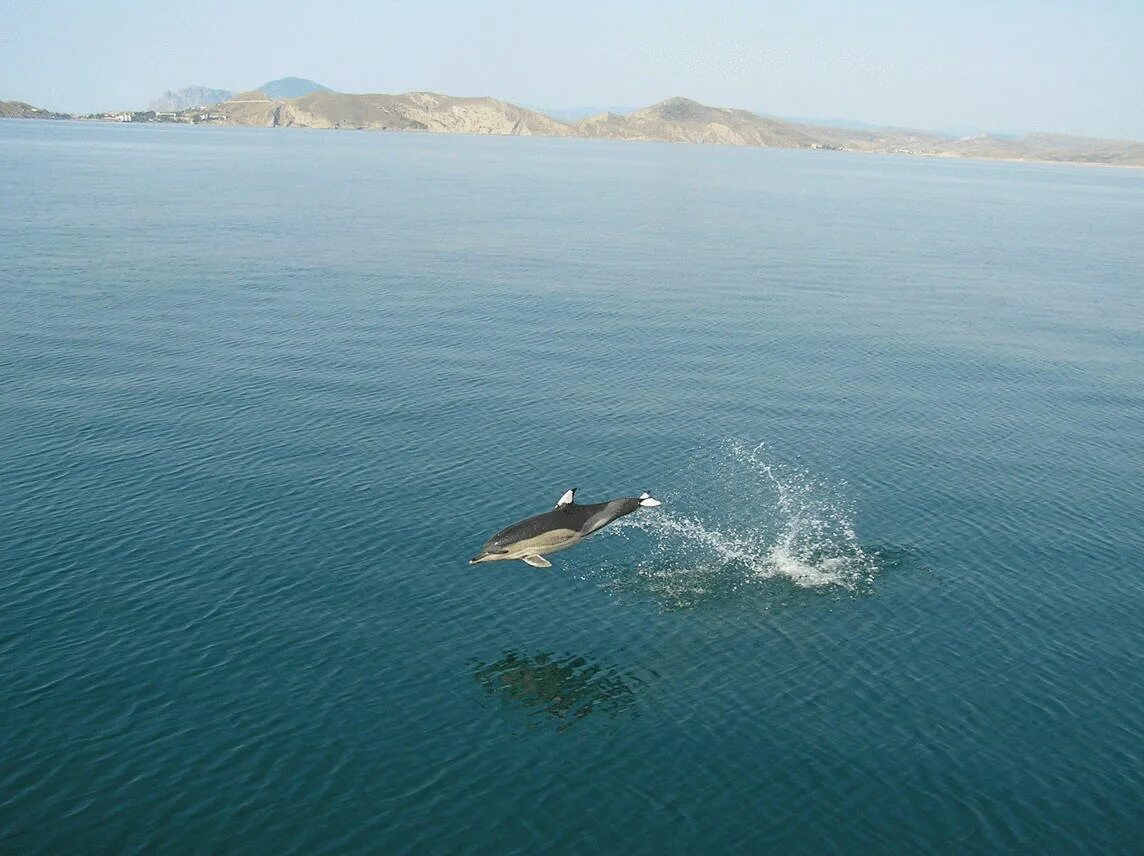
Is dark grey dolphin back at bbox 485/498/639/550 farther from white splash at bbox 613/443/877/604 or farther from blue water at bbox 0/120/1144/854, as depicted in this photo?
white splash at bbox 613/443/877/604

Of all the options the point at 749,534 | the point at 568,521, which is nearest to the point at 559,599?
the point at 568,521

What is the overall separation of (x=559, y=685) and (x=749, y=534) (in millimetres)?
26143

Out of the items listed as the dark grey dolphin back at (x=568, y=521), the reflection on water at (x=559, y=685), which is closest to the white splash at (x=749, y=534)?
the reflection on water at (x=559, y=685)

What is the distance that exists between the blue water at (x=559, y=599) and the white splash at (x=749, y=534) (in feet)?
1.25

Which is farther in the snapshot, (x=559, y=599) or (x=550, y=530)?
(x=559, y=599)

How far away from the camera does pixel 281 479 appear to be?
8638 centimetres

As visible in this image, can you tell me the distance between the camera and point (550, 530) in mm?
60156

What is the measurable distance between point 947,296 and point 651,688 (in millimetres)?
140961

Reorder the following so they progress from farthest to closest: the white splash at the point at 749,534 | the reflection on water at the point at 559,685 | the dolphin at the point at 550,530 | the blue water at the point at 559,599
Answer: the white splash at the point at 749,534, the dolphin at the point at 550,530, the reflection on water at the point at 559,685, the blue water at the point at 559,599

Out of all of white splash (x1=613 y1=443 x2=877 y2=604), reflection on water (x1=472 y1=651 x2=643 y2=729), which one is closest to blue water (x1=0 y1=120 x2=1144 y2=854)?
reflection on water (x1=472 y1=651 x2=643 y2=729)

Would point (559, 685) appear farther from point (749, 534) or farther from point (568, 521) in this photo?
point (749, 534)

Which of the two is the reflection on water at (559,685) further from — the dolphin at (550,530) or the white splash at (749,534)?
the white splash at (749,534)

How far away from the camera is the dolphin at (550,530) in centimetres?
5950

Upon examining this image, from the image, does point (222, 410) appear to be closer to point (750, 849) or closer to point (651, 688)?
point (651, 688)
